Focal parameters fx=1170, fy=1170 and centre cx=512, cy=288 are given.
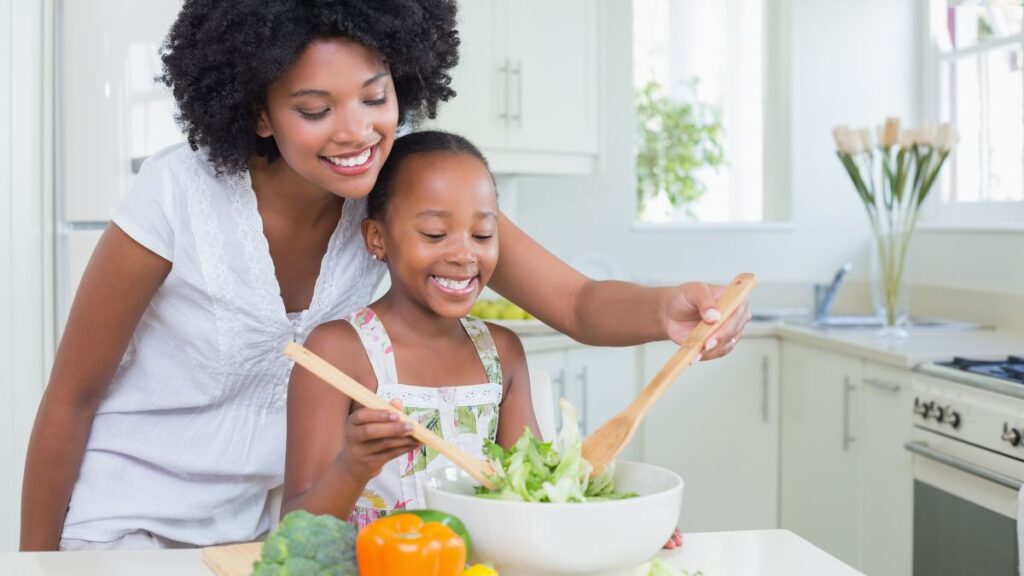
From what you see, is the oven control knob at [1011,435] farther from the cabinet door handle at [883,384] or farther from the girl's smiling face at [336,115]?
the girl's smiling face at [336,115]

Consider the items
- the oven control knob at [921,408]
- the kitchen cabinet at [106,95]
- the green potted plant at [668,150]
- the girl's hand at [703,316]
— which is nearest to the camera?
the girl's hand at [703,316]

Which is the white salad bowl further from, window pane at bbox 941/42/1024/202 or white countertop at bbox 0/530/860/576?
window pane at bbox 941/42/1024/202

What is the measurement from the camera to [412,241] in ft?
4.69

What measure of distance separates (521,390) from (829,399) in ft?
6.83

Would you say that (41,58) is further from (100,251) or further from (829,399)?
(829,399)

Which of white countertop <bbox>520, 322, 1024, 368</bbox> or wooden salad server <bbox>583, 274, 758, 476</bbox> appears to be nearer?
wooden salad server <bbox>583, 274, 758, 476</bbox>

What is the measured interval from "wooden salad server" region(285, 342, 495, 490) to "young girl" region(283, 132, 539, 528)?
305 mm

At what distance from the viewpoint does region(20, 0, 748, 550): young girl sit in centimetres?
131

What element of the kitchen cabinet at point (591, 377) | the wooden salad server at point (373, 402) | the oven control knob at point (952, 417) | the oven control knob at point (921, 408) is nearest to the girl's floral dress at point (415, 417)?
the wooden salad server at point (373, 402)

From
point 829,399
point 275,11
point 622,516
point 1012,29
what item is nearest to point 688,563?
point 622,516

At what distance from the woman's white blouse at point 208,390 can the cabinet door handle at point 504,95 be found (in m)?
2.05

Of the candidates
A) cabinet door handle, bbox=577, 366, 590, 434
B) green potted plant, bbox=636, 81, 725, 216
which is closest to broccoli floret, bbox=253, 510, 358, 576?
cabinet door handle, bbox=577, 366, 590, 434

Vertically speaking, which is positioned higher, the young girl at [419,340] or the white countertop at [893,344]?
the young girl at [419,340]

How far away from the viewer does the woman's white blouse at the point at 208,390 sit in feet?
4.80
